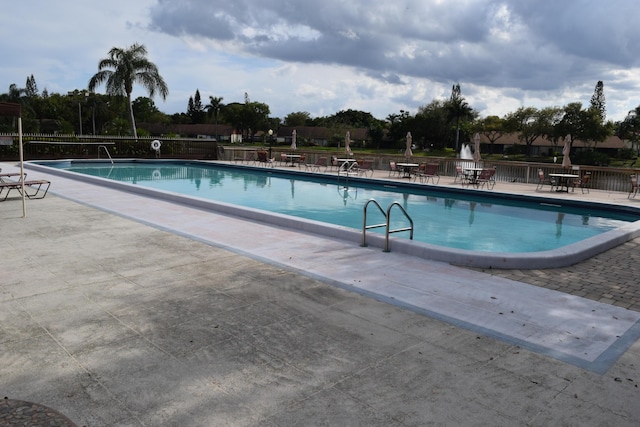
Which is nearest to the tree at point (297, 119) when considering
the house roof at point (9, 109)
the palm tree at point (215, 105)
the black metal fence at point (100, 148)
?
the palm tree at point (215, 105)

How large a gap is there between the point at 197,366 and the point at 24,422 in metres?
1.20

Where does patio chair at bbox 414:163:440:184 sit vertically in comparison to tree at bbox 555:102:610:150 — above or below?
below

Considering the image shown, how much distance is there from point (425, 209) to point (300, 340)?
10.9 m

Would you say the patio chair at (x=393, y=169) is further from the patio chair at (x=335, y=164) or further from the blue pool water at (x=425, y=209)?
the blue pool water at (x=425, y=209)

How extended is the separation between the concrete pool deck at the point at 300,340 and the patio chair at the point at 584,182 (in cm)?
1123

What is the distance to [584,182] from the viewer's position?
57.2 ft

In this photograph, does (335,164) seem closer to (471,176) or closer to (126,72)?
(471,176)

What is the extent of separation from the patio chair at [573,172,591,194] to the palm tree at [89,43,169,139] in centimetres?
3250

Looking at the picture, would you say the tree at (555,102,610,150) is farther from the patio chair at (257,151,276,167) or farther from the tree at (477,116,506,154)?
the patio chair at (257,151,276,167)

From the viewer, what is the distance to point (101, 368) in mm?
3803

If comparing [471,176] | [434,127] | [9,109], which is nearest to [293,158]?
[471,176]

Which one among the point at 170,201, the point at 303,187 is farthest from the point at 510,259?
the point at 303,187

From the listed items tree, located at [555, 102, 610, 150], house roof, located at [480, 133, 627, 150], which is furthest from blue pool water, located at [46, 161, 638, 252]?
house roof, located at [480, 133, 627, 150]

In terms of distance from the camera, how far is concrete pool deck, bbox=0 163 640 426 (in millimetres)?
3363
